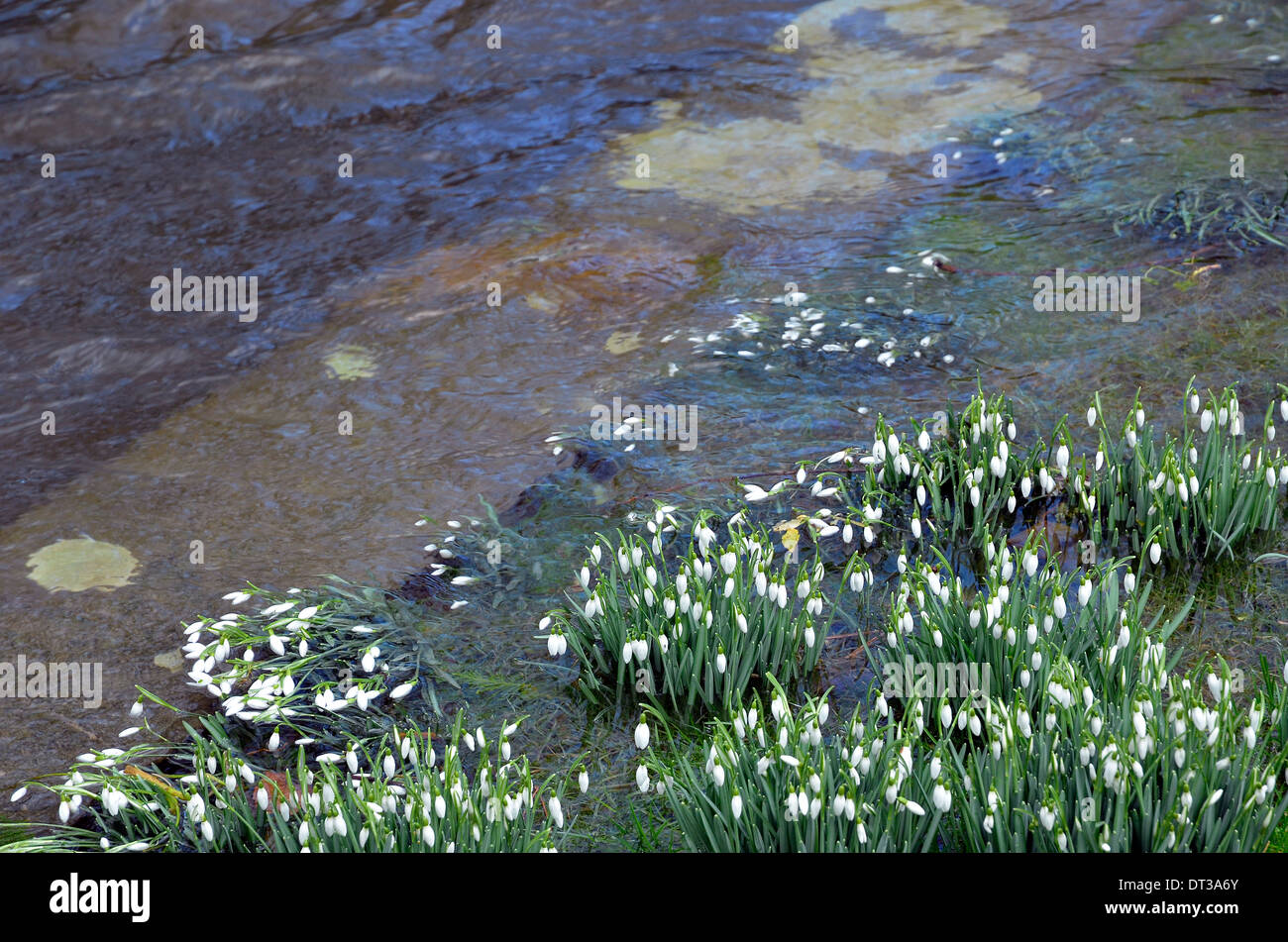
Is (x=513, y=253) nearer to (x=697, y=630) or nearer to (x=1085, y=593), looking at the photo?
(x=697, y=630)

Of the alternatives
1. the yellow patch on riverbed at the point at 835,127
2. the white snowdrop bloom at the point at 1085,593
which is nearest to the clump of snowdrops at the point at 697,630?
the white snowdrop bloom at the point at 1085,593

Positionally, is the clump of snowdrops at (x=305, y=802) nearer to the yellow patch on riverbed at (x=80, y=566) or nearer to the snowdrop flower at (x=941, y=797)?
the snowdrop flower at (x=941, y=797)

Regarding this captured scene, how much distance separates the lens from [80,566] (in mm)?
5062

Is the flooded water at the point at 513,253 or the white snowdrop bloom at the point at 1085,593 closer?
the white snowdrop bloom at the point at 1085,593

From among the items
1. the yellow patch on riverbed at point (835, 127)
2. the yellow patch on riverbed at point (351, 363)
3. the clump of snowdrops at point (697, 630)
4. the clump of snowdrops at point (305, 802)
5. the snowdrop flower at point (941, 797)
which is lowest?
the clump of snowdrops at point (305, 802)

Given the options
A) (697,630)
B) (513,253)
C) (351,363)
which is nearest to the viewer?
(697,630)

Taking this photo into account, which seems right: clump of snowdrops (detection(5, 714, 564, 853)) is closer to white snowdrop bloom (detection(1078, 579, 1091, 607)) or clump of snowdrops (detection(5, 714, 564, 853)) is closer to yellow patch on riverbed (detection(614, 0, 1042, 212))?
white snowdrop bloom (detection(1078, 579, 1091, 607))

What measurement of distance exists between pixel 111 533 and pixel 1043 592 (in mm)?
3872

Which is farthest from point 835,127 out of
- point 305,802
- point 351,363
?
point 305,802

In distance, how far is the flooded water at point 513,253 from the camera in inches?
211

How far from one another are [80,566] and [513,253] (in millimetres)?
3395

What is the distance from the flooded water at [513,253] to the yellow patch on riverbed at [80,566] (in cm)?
2

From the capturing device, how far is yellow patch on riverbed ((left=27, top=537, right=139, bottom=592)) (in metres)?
4.94
